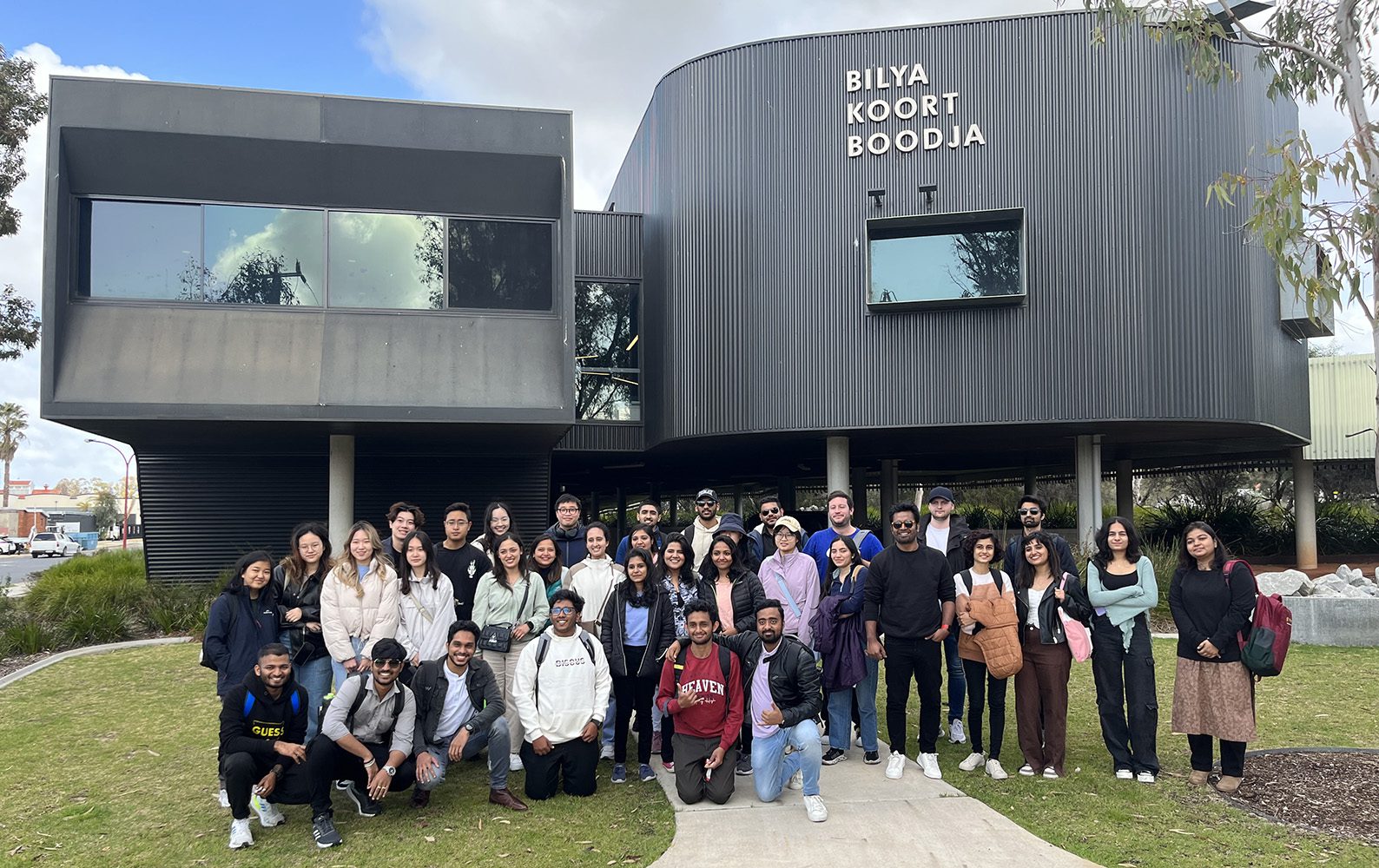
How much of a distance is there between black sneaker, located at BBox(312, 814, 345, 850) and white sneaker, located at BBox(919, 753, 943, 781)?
3558 mm

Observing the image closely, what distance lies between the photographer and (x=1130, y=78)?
14930mm

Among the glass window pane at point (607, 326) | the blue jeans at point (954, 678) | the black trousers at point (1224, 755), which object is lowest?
the black trousers at point (1224, 755)

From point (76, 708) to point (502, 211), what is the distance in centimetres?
831

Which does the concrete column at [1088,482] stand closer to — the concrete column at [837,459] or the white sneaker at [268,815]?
the concrete column at [837,459]

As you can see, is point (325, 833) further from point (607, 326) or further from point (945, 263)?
point (607, 326)

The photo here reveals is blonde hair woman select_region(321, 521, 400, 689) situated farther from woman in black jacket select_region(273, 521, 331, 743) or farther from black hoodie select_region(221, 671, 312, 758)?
black hoodie select_region(221, 671, 312, 758)

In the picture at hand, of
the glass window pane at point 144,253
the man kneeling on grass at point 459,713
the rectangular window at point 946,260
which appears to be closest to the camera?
the man kneeling on grass at point 459,713

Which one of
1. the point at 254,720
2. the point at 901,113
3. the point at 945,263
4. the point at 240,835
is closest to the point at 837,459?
the point at 945,263

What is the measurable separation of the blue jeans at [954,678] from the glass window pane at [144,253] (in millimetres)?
11114

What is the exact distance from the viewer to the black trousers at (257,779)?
17.3 feet

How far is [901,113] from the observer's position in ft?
50.6

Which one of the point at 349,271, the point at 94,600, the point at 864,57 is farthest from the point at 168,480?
the point at 864,57

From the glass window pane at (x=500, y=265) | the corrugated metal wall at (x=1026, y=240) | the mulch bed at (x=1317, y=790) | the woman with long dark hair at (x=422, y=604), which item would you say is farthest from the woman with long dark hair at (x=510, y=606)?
the corrugated metal wall at (x=1026, y=240)

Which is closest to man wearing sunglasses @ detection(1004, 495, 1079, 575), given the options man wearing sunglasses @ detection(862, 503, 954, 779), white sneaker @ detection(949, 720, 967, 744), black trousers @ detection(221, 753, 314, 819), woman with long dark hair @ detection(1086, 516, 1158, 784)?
woman with long dark hair @ detection(1086, 516, 1158, 784)
